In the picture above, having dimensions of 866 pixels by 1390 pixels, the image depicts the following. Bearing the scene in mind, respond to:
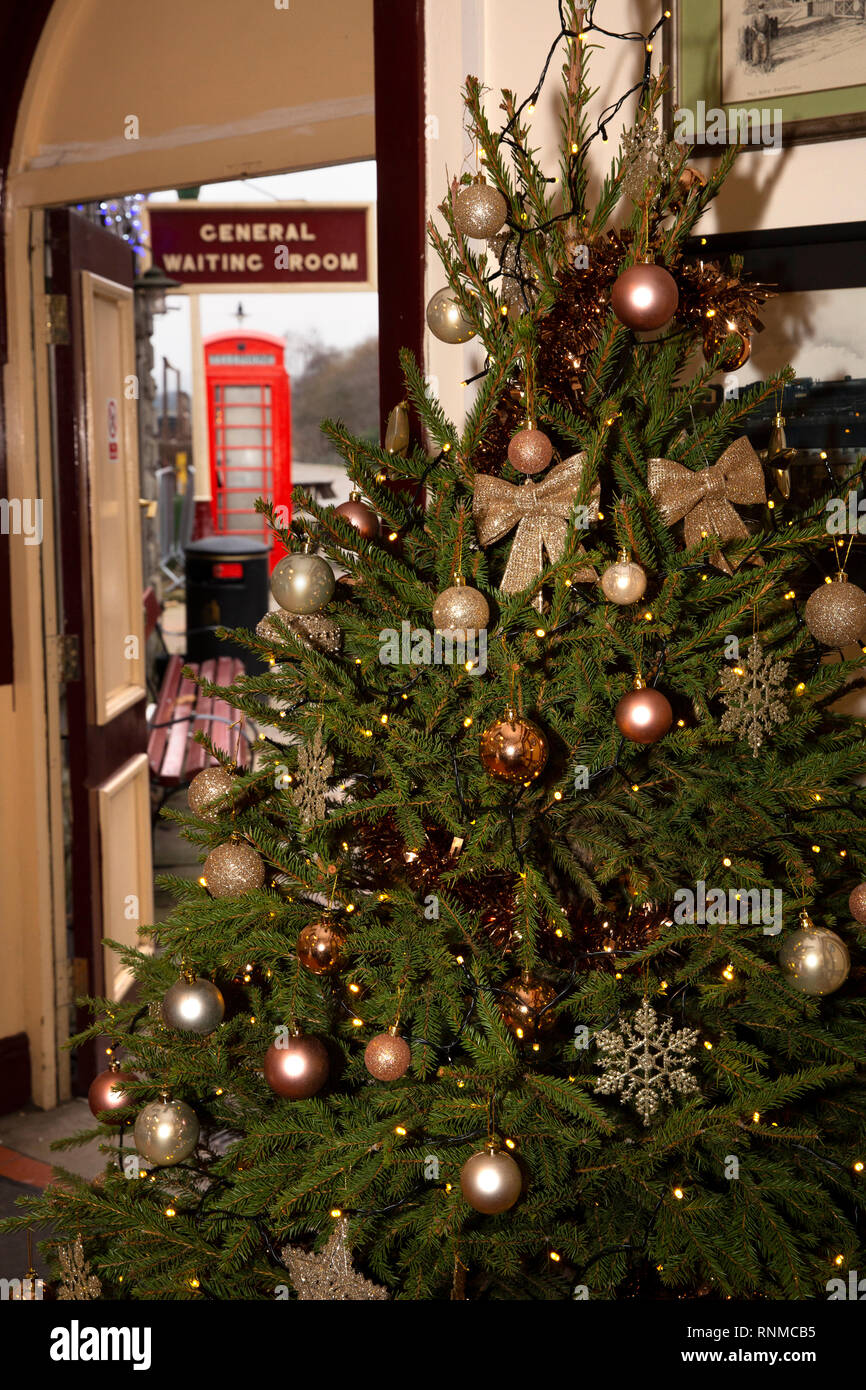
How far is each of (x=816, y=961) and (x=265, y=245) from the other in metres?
7.07

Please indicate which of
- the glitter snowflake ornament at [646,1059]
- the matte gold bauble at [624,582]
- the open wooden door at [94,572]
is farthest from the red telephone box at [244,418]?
the glitter snowflake ornament at [646,1059]

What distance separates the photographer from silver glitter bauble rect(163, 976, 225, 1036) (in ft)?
5.44

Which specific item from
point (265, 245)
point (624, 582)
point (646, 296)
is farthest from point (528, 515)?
point (265, 245)

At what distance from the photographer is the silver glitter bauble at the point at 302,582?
1.61 metres

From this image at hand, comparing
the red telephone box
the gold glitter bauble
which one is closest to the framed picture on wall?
the gold glitter bauble

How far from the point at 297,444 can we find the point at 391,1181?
22.4 meters

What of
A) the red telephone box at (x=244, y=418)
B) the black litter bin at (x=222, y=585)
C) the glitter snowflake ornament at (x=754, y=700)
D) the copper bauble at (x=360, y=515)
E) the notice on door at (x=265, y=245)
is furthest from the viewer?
the red telephone box at (x=244, y=418)

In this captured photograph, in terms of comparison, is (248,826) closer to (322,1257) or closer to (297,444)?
(322,1257)

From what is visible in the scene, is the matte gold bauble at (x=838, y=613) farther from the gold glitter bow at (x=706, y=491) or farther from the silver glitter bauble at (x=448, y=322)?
the silver glitter bauble at (x=448, y=322)

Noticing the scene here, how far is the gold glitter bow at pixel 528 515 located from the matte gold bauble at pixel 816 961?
0.54 m

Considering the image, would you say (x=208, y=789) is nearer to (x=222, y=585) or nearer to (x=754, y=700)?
(x=754, y=700)

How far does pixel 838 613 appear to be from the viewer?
5.02ft
